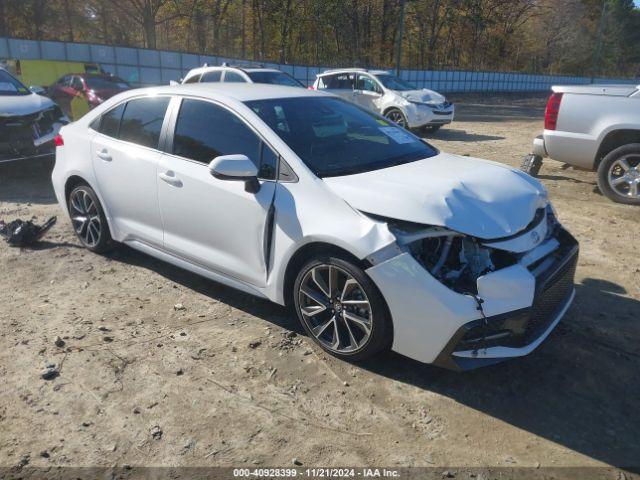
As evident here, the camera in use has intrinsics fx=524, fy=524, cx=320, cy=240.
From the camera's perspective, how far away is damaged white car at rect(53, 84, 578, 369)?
2.89 meters

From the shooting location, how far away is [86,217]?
5098mm

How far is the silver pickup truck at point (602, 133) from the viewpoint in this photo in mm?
6688

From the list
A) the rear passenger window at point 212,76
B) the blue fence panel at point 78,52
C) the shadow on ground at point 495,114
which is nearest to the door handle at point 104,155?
the rear passenger window at point 212,76

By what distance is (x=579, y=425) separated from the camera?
9.19 feet

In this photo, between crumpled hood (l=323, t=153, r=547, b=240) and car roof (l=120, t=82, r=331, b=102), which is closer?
crumpled hood (l=323, t=153, r=547, b=240)

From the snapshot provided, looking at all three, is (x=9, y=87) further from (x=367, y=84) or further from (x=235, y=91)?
(x=367, y=84)

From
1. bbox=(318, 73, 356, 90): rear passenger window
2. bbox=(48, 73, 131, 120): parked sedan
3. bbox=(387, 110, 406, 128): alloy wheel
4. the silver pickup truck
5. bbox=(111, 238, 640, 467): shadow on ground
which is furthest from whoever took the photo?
bbox=(48, 73, 131, 120): parked sedan

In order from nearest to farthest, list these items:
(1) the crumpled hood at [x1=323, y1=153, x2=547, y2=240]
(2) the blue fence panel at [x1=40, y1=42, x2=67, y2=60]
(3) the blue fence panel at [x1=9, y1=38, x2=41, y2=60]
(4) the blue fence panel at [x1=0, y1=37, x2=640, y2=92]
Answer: (1) the crumpled hood at [x1=323, y1=153, x2=547, y2=240], (3) the blue fence panel at [x1=9, y1=38, x2=41, y2=60], (4) the blue fence panel at [x1=0, y1=37, x2=640, y2=92], (2) the blue fence panel at [x1=40, y1=42, x2=67, y2=60]

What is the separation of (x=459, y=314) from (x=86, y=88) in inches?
593

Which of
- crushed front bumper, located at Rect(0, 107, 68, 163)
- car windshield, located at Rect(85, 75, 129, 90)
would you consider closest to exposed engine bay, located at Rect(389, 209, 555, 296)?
crushed front bumper, located at Rect(0, 107, 68, 163)

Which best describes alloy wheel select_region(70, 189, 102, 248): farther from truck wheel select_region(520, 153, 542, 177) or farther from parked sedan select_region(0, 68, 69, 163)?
truck wheel select_region(520, 153, 542, 177)

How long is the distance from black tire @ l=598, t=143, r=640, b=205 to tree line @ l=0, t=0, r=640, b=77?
23.0 m

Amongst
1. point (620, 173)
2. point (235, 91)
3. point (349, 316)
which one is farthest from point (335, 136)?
point (620, 173)

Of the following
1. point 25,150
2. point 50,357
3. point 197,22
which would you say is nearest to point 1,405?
point 50,357
